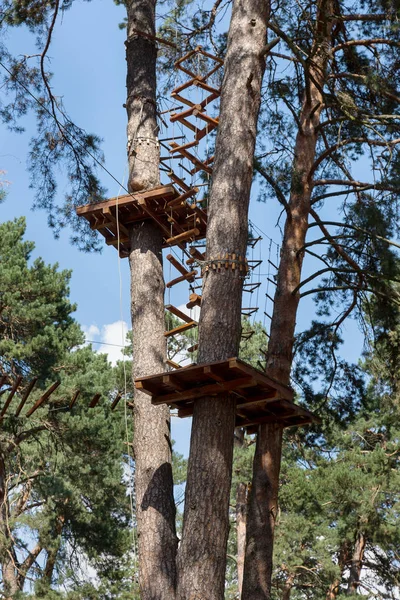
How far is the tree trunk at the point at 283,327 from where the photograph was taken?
6109mm

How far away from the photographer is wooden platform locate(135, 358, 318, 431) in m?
Answer: 5.21

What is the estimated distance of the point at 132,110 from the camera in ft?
24.0

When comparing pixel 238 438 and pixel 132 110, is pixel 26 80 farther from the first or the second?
pixel 238 438

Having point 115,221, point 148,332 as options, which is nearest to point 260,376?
point 148,332

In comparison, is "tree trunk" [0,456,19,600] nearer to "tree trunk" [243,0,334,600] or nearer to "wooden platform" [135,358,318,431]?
"tree trunk" [243,0,334,600]

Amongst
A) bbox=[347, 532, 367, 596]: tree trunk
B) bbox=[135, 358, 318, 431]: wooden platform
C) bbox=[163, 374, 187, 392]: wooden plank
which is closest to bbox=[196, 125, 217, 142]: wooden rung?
bbox=[135, 358, 318, 431]: wooden platform

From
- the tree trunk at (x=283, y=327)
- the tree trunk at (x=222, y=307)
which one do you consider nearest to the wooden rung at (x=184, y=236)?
the tree trunk at (x=283, y=327)

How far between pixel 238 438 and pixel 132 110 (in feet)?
31.9

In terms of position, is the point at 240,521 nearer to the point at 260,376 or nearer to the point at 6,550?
the point at 6,550

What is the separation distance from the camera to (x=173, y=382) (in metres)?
5.37

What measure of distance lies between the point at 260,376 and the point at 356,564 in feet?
38.7

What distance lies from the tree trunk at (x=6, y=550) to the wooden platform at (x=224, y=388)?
7.59m

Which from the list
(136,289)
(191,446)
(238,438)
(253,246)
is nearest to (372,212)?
(253,246)

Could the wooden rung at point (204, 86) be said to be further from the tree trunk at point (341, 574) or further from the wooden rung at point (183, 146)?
the tree trunk at point (341, 574)
